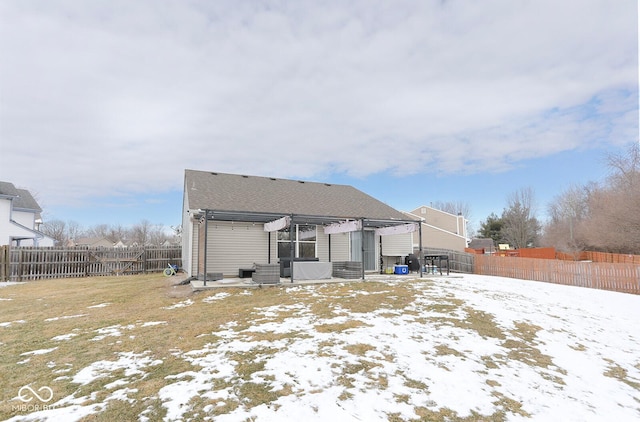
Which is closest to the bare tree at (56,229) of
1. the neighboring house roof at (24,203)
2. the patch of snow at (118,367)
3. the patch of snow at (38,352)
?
the neighboring house roof at (24,203)

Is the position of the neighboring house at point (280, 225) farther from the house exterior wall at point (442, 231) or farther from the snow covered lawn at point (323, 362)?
the house exterior wall at point (442, 231)

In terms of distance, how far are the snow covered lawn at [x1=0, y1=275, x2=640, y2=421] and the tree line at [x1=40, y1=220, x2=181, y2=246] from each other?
55633 millimetres

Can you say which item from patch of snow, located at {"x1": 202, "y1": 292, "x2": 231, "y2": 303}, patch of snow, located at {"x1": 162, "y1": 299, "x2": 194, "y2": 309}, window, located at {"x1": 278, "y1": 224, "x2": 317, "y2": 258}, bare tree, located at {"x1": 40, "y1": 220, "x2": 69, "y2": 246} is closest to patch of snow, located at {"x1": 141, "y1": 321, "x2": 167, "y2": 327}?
patch of snow, located at {"x1": 162, "y1": 299, "x2": 194, "y2": 309}

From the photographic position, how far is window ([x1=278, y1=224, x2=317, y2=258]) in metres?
14.8

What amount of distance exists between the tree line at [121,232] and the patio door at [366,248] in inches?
1972

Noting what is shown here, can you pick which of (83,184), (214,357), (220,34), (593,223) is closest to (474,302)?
(214,357)

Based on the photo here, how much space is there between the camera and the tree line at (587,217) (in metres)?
20.5

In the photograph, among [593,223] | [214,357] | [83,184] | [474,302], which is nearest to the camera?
[214,357]

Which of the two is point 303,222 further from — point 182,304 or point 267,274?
point 182,304

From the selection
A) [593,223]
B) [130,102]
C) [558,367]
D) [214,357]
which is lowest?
[558,367]

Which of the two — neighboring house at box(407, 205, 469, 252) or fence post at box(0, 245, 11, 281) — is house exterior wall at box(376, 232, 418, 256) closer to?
neighboring house at box(407, 205, 469, 252)

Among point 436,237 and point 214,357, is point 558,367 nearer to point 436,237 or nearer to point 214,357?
point 214,357

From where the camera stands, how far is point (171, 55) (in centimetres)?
1315

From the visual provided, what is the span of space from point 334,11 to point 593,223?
93.4 feet
